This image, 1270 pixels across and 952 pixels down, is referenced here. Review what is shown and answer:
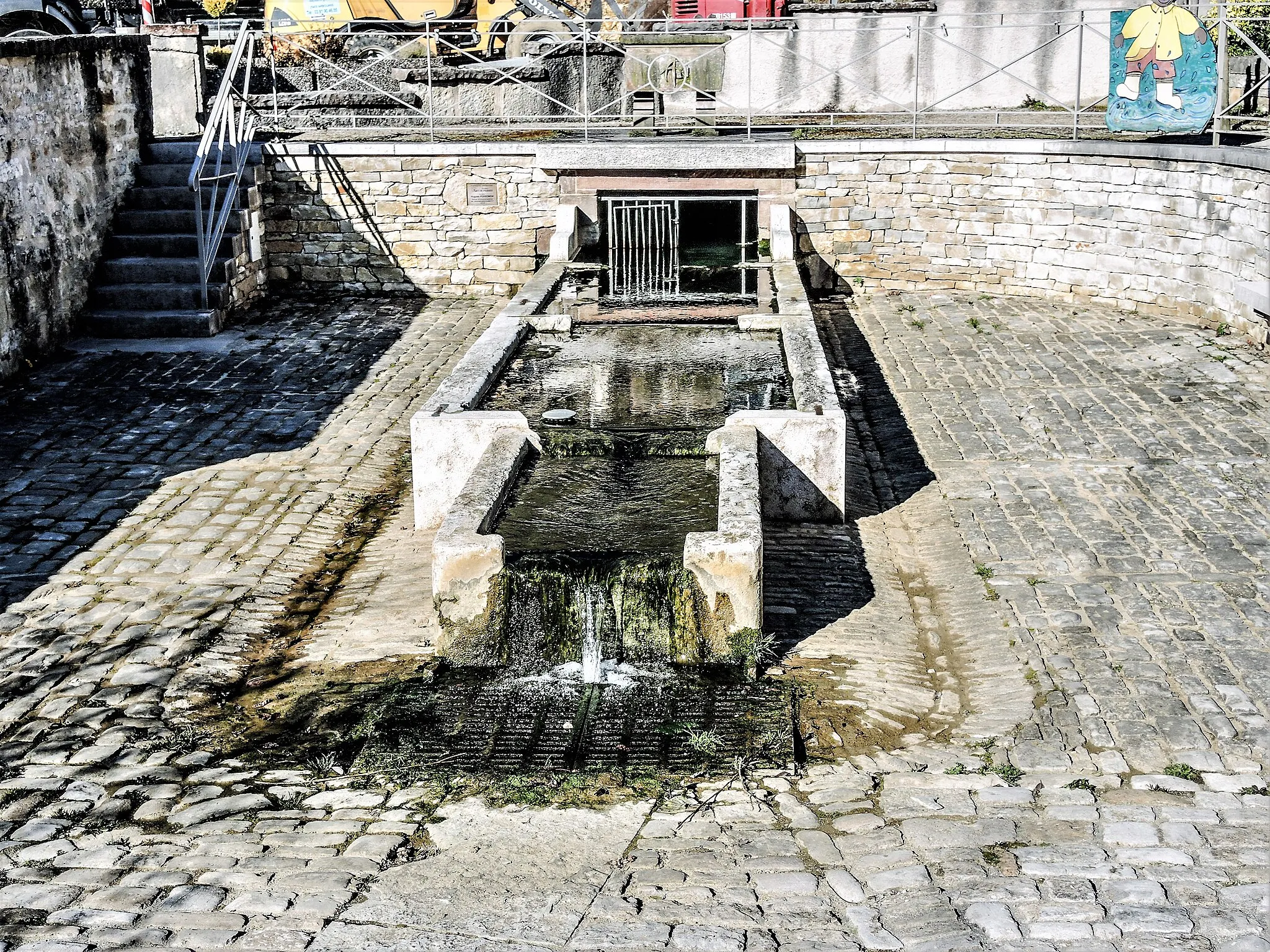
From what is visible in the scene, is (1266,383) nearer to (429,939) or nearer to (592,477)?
(592,477)

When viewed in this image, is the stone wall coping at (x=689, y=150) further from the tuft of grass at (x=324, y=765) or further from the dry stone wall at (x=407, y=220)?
the tuft of grass at (x=324, y=765)

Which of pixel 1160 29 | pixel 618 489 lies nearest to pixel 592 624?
pixel 618 489

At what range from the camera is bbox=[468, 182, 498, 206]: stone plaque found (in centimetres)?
1508

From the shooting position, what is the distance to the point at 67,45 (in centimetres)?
1287

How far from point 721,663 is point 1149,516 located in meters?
3.09

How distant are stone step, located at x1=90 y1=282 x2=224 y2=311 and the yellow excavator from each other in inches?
319

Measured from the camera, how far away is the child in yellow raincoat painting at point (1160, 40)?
1323cm

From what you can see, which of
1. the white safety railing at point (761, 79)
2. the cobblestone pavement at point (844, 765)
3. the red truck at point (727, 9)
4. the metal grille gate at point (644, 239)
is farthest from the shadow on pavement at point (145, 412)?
the red truck at point (727, 9)

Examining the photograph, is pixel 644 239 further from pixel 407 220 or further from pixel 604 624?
pixel 604 624

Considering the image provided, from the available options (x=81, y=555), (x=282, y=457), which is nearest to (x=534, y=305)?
(x=282, y=457)

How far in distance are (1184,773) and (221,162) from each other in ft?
37.1

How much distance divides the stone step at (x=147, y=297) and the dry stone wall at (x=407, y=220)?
2.06 m

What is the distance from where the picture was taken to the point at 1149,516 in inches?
329

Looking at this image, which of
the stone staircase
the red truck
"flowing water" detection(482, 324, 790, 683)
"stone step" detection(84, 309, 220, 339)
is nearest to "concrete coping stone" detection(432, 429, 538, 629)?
"flowing water" detection(482, 324, 790, 683)
